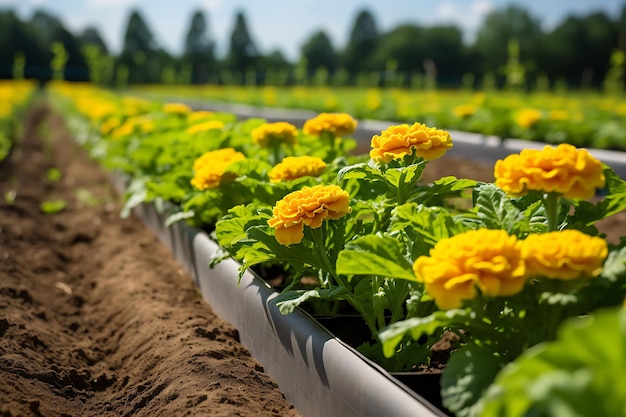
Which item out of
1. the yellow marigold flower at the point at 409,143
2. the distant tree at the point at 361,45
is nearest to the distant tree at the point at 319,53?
the distant tree at the point at 361,45

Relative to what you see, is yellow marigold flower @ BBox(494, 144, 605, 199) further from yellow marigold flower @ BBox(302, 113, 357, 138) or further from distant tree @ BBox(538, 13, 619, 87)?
distant tree @ BBox(538, 13, 619, 87)

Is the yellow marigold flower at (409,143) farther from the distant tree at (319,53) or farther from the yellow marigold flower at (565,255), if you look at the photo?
the distant tree at (319,53)

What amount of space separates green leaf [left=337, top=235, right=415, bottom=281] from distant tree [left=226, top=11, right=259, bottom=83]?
185ft

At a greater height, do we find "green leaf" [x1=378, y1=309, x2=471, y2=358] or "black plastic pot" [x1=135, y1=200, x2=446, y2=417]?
"green leaf" [x1=378, y1=309, x2=471, y2=358]

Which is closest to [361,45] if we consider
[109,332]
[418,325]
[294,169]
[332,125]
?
[332,125]

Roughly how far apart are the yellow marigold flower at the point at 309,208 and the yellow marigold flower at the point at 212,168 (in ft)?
3.42

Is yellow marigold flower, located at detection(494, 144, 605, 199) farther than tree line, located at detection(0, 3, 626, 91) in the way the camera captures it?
No

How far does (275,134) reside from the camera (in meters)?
3.70

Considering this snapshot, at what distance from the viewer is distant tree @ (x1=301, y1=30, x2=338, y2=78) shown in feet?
202

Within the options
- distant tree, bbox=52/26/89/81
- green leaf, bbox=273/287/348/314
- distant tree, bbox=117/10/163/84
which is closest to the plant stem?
green leaf, bbox=273/287/348/314

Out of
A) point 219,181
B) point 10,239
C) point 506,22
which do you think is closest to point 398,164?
point 219,181

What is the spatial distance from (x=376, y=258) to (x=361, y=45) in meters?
66.4

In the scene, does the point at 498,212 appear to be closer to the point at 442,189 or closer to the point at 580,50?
the point at 442,189

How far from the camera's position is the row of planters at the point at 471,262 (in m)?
1.17
